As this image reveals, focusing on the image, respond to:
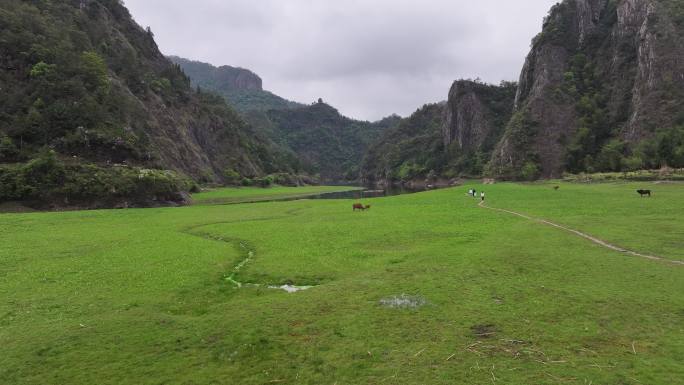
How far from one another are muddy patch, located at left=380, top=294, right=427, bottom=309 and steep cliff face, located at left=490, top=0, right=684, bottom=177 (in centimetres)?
11044

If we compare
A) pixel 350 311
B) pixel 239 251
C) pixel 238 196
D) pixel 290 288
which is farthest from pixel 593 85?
pixel 350 311

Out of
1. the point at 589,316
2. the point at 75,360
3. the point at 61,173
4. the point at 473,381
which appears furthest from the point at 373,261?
the point at 61,173

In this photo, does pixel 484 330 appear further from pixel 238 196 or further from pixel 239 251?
pixel 238 196

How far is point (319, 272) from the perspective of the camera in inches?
710

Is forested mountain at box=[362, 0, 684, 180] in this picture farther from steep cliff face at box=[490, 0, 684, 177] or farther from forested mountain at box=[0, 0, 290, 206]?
forested mountain at box=[0, 0, 290, 206]

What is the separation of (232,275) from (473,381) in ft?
43.3

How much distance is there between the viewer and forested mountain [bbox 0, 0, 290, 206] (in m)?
61.7

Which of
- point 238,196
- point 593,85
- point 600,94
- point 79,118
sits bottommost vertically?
point 238,196

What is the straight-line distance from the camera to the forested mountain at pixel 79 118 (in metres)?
61.7

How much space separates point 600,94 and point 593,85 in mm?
7546

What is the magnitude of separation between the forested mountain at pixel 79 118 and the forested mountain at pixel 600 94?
354 feet

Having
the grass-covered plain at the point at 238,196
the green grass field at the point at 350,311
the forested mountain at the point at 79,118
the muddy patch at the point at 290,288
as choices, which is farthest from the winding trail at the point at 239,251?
the grass-covered plain at the point at 238,196

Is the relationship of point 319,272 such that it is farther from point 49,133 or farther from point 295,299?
point 49,133

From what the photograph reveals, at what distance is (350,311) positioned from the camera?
1227cm
